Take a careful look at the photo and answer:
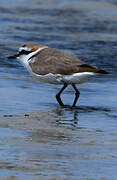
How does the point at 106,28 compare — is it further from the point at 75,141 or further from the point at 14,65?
the point at 75,141

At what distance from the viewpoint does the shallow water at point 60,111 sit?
5957 millimetres

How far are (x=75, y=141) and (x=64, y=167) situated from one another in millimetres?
1060

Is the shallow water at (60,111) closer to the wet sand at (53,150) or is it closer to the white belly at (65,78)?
the wet sand at (53,150)

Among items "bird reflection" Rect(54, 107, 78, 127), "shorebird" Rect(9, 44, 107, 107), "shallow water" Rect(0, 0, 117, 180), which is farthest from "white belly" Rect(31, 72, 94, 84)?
"bird reflection" Rect(54, 107, 78, 127)

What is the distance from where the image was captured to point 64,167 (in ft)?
19.4

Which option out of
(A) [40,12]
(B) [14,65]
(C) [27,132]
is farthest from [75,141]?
(A) [40,12]

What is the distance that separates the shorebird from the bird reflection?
333 millimetres

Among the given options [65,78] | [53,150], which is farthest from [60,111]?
[53,150]

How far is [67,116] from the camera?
8.45 m

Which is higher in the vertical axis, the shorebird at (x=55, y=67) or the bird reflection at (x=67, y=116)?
the shorebird at (x=55, y=67)

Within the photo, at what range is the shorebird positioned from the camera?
354 inches

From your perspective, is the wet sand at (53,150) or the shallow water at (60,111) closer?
the wet sand at (53,150)

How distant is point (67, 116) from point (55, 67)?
3.48 feet

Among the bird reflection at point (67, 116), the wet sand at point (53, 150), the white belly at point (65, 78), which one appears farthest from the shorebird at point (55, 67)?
the wet sand at point (53, 150)
